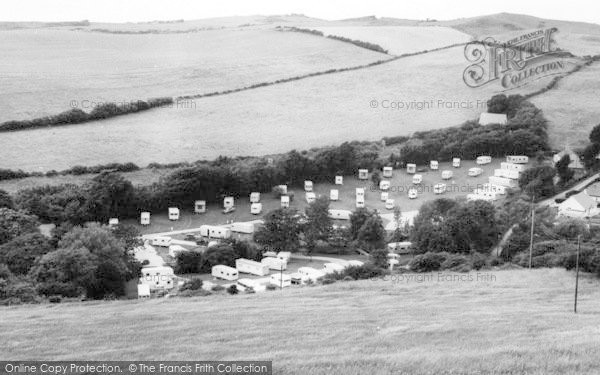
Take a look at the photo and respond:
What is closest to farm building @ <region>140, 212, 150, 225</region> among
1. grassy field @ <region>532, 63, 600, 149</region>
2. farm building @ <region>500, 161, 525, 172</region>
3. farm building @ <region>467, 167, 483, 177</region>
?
farm building @ <region>467, 167, 483, 177</region>

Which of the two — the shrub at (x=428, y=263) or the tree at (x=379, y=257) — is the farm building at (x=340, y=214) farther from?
the shrub at (x=428, y=263)

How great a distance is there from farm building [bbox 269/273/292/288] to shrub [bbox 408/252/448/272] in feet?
18.0

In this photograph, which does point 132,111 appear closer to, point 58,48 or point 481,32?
point 58,48

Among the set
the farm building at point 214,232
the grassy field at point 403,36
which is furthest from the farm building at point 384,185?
the grassy field at point 403,36

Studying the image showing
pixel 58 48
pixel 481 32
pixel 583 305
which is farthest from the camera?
pixel 481 32

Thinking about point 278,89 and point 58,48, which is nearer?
point 278,89

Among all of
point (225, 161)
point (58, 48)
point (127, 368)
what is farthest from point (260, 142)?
point (127, 368)

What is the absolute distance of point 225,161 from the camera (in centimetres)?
5772

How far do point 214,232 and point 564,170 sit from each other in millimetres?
23865

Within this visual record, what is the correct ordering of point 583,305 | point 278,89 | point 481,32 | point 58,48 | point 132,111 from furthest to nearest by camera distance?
point 481,32 → point 58,48 → point 278,89 → point 132,111 → point 583,305

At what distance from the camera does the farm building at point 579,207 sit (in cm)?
4862

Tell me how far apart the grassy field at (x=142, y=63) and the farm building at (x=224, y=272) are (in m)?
28.2

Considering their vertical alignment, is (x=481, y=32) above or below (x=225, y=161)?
above

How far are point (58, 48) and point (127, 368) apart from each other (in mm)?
73894
